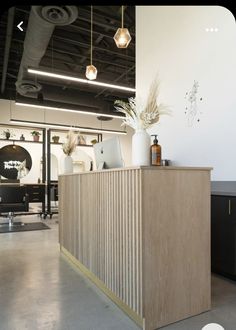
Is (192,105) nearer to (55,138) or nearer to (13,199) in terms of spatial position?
(13,199)

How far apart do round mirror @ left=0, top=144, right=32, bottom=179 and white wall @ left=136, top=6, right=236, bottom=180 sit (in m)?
5.80

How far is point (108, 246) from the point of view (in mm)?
2285

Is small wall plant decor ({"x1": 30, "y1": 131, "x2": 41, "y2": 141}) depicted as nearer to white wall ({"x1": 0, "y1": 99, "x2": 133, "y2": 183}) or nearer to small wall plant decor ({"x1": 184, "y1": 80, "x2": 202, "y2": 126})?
white wall ({"x1": 0, "y1": 99, "x2": 133, "y2": 183})

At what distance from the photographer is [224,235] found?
8.92ft

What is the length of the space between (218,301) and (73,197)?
1.91 metres

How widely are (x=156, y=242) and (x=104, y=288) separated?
35.6 inches

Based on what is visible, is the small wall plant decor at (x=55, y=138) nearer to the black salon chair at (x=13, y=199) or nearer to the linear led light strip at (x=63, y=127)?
the linear led light strip at (x=63, y=127)

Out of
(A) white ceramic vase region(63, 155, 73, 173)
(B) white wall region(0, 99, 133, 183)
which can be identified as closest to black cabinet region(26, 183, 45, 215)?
(B) white wall region(0, 99, 133, 183)

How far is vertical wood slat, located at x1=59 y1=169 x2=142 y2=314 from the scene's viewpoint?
1888 millimetres

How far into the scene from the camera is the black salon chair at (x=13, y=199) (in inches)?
237

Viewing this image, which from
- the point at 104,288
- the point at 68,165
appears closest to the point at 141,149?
the point at 104,288

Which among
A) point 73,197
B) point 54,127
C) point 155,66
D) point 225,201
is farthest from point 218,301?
point 54,127

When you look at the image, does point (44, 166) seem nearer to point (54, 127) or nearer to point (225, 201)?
point (54, 127)

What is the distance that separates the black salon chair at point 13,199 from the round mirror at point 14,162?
270 cm
